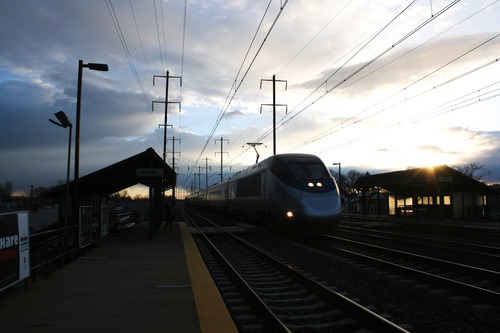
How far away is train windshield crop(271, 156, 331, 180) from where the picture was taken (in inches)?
620

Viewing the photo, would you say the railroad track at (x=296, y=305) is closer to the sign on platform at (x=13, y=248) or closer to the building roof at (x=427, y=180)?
the sign on platform at (x=13, y=248)

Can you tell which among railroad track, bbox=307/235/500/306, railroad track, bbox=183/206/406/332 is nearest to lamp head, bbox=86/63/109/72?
railroad track, bbox=183/206/406/332

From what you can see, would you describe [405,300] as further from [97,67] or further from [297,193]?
[97,67]

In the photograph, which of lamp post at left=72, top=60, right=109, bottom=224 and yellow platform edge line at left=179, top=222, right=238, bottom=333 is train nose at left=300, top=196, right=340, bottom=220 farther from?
lamp post at left=72, top=60, right=109, bottom=224

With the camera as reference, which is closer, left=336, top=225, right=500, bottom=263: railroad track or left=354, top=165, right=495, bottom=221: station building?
left=336, top=225, right=500, bottom=263: railroad track

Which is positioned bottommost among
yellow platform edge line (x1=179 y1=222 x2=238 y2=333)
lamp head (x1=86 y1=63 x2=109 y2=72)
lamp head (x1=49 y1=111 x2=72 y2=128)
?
yellow platform edge line (x1=179 y1=222 x2=238 y2=333)

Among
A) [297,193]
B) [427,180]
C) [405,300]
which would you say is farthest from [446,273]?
[427,180]

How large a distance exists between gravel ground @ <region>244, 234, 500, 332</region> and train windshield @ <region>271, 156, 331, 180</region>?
5.47 m

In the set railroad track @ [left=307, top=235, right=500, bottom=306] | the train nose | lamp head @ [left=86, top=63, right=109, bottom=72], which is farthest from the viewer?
the train nose

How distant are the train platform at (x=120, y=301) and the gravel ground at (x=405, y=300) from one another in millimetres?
2483

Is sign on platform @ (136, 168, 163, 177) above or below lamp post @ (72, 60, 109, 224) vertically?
below

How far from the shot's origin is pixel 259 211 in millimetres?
19828

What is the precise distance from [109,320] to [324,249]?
8.95 m

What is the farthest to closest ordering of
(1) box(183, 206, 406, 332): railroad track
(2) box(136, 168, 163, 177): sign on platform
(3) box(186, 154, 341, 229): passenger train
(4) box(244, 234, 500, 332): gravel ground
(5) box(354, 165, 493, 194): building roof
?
(5) box(354, 165, 493, 194): building roof → (2) box(136, 168, 163, 177): sign on platform → (3) box(186, 154, 341, 229): passenger train → (4) box(244, 234, 500, 332): gravel ground → (1) box(183, 206, 406, 332): railroad track
